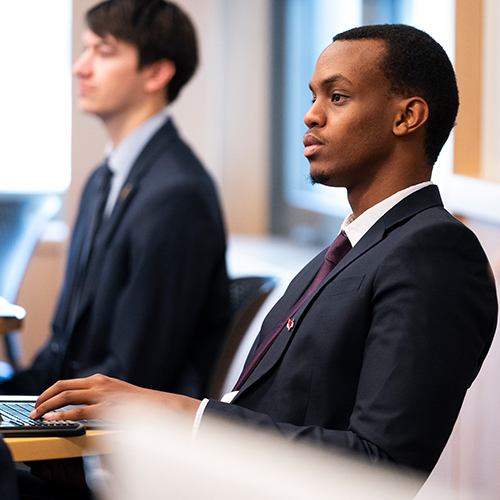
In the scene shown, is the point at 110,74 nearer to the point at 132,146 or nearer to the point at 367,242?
the point at 132,146

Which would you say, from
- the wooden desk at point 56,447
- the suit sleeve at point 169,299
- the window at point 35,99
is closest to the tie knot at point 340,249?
the wooden desk at point 56,447

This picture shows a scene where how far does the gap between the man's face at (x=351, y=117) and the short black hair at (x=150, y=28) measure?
133cm

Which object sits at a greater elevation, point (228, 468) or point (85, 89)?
point (85, 89)

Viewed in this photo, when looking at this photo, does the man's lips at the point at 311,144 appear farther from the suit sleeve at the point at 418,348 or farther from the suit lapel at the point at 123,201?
the suit lapel at the point at 123,201

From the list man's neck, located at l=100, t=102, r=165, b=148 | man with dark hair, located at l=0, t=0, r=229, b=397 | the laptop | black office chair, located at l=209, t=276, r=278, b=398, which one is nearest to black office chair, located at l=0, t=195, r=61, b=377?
man with dark hair, located at l=0, t=0, r=229, b=397

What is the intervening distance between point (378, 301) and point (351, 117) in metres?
0.27

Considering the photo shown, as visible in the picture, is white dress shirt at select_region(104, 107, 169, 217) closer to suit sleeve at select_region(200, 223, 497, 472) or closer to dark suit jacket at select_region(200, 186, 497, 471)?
dark suit jacket at select_region(200, 186, 497, 471)

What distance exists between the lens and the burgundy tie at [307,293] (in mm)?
1104

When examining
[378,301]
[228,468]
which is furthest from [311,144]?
[228,468]

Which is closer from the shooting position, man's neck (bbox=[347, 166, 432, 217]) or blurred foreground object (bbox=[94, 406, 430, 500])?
blurred foreground object (bbox=[94, 406, 430, 500])

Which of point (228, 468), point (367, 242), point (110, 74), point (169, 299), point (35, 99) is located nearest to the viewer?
point (228, 468)

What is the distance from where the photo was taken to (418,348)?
2.92 ft

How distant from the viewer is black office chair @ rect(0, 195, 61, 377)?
264 cm

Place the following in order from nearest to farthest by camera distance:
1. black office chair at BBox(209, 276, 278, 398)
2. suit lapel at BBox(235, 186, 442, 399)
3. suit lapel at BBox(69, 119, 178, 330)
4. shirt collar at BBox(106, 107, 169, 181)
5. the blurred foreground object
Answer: the blurred foreground object
suit lapel at BBox(235, 186, 442, 399)
black office chair at BBox(209, 276, 278, 398)
suit lapel at BBox(69, 119, 178, 330)
shirt collar at BBox(106, 107, 169, 181)
